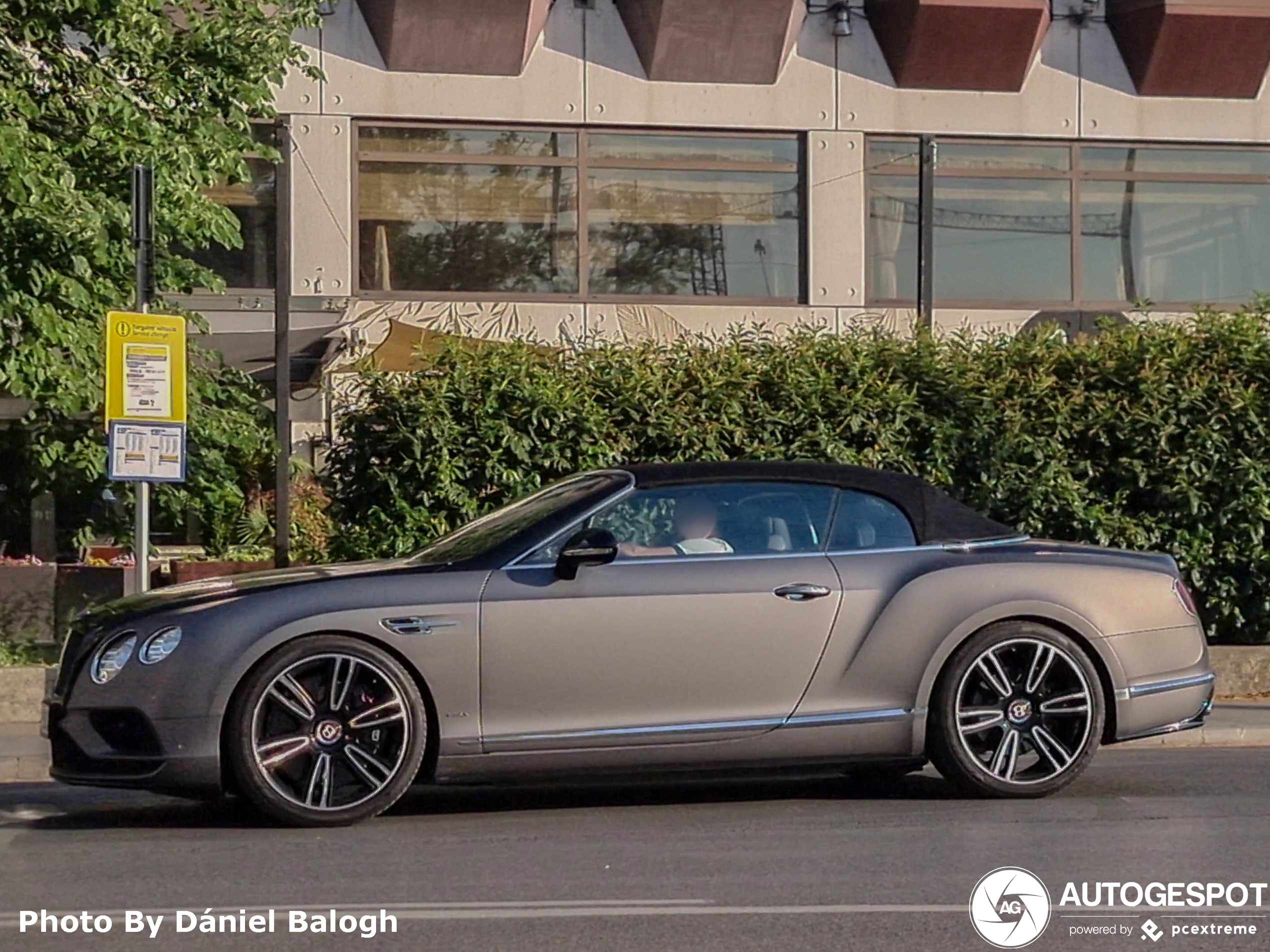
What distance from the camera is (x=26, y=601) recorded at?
1229 centimetres

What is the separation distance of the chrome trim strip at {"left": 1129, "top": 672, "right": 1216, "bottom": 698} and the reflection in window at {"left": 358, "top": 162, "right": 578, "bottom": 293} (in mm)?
11179

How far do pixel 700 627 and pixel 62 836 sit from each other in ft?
8.92

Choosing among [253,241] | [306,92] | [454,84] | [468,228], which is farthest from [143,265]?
[454,84]

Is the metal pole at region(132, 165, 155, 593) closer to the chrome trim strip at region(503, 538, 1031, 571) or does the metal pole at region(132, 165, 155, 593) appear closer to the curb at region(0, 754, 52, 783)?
the curb at region(0, 754, 52, 783)

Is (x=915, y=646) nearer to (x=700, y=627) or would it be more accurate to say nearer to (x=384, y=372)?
(x=700, y=627)

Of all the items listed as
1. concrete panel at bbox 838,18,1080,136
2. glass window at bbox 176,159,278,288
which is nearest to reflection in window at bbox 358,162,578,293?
glass window at bbox 176,159,278,288

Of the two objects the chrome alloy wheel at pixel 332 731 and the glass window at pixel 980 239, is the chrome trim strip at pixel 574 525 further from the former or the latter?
the glass window at pixel 980 239

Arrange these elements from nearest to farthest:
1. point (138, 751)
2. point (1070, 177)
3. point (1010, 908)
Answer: point (1010, 908)
point (138, 751)
point (1070, 177)

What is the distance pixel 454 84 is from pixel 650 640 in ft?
38.5

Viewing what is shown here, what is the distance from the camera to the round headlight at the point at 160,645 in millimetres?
6996

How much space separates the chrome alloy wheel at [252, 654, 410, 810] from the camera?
7.03m

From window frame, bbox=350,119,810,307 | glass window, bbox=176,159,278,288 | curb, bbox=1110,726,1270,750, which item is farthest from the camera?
window frame, bbox=350,119,810,307

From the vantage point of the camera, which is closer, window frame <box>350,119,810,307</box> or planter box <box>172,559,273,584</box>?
planter box <box>172,559,273,584</box>

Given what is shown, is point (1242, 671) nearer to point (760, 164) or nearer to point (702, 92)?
point (760, 164)
